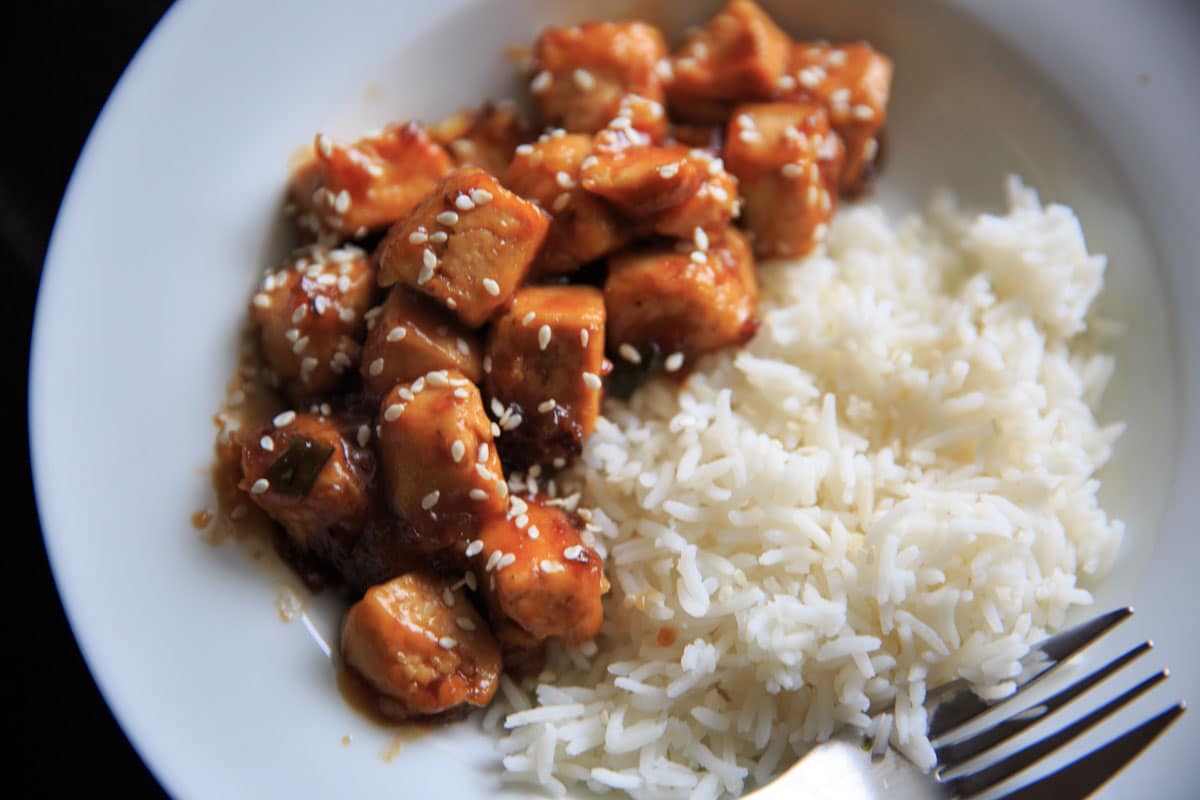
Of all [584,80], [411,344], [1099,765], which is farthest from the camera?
[584,80]

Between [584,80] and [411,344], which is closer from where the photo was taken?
[411,344]

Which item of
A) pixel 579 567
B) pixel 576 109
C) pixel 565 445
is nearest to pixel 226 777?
pixel 579 567

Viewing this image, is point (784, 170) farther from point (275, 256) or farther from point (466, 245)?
point (275, 256)

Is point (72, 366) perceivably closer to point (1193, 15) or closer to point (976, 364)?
point (976, 364)

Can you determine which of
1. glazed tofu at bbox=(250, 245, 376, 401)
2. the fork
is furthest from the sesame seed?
the fork

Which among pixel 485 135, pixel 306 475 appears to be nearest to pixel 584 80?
pixel 485 135
